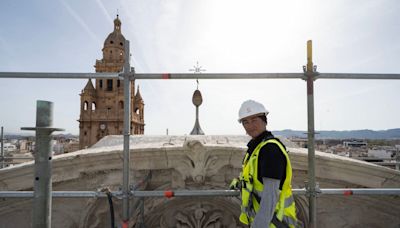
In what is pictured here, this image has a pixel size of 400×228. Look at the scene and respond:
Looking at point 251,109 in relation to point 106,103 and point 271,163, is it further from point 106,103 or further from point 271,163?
point 106,103

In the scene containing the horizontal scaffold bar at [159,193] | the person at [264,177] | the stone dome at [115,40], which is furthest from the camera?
the stone dome at [115,40]

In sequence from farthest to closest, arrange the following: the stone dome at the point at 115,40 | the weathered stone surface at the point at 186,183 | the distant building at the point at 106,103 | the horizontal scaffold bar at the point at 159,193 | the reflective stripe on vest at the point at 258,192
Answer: the stone dome at the point at 115,40
the distant building at the point at 106,103
the weathered stone surface at the point at 186,183
the horizontal scaffold bar at the point at 159,193
the reflective stripe on vest at the point at 258,192

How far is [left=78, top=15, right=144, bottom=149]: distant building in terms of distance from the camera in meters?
42.1

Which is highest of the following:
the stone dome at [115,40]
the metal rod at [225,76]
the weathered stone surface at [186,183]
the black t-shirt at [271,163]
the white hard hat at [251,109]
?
the stone dome at [115,40]

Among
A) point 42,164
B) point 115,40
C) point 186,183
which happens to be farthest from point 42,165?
point 115,40

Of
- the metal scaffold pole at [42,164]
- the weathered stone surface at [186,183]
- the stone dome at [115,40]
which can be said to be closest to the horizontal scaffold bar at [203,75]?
the metal scaffold pole at [42,164]

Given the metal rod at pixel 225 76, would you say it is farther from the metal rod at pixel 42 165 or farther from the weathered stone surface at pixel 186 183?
the metal rod at pixel 42 165

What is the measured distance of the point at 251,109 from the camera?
82.2 inches

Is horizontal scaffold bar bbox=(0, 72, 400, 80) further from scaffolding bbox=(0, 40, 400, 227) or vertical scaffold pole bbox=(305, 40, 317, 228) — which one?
vertical scaffold pole bbox=(305, 40, 317, 228)

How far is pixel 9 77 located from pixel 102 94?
4609 centimetres

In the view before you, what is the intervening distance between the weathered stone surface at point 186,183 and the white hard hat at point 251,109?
1.17m

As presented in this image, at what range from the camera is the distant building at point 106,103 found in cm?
4209

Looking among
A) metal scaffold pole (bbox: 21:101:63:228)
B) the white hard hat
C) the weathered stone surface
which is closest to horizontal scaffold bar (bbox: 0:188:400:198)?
metal scaffold pole (bbox: 21:101:63:228)

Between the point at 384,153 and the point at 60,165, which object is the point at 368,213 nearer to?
the point at 60,165
